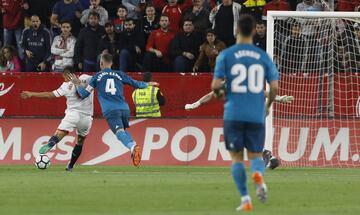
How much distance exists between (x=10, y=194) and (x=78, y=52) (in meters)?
12.0

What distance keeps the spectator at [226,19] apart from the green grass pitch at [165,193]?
6550 millimetres

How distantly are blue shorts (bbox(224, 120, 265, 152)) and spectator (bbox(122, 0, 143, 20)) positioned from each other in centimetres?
1463

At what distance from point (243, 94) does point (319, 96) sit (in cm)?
1201

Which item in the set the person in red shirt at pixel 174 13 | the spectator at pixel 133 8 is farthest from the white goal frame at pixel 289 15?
the spectator at pixel 133 8

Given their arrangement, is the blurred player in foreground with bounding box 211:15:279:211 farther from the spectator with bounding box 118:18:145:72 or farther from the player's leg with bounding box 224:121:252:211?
the spectator with bounding box 118:18:145:72

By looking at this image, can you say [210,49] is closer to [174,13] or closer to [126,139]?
[174,13]

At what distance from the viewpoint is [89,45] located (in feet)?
87.9

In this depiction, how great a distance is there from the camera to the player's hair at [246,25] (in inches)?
504

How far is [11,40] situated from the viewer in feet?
94.4

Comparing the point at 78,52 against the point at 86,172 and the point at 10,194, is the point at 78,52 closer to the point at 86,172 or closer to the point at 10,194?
the point at 86,172

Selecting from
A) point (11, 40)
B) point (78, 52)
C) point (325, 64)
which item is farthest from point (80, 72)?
point (325, 64)

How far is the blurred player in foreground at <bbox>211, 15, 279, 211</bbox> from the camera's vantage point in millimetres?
12938

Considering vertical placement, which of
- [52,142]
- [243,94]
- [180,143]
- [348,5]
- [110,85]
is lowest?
[180,143]

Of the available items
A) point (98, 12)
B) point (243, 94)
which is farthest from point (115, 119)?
point (243, 94)
